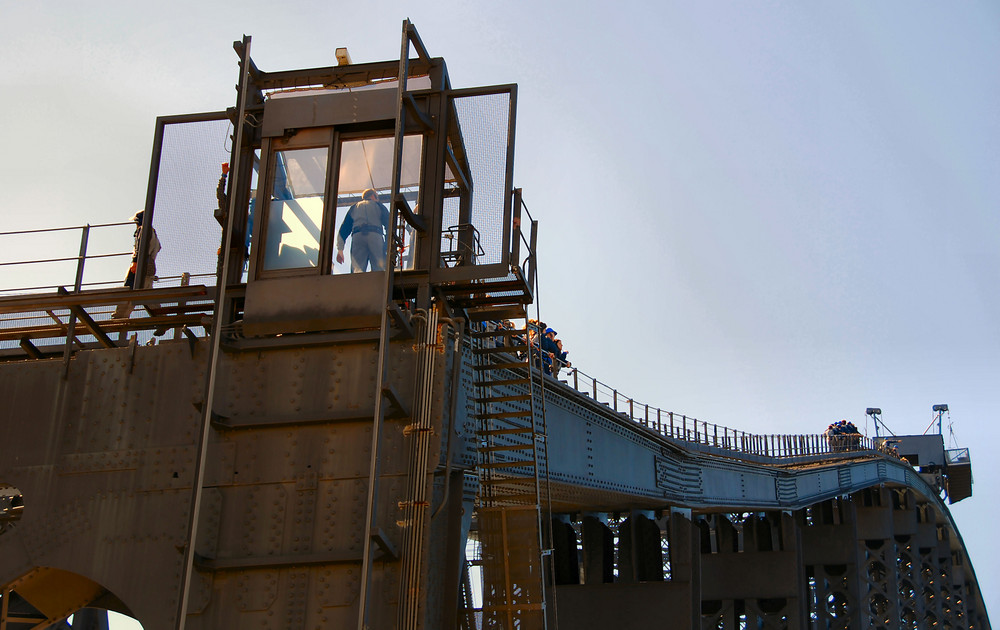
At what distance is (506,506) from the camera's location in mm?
12586

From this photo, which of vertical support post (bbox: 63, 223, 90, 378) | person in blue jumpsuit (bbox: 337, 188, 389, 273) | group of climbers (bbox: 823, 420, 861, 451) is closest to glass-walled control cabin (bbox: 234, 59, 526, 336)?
person in blue jumpsuit (bbox: 337, 188, 389, 273)

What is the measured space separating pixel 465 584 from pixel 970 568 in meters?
56.9

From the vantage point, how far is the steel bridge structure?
442 inches

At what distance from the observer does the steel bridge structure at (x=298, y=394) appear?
11.2 metres

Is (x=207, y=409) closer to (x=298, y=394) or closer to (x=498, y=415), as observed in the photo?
(x=298, y=394)

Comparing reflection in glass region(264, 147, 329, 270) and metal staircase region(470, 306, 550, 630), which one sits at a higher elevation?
reflection in glass region(264, 147, 329, 270)

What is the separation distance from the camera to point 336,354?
12.0 meters

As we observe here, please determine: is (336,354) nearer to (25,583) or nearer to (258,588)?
(258,588)

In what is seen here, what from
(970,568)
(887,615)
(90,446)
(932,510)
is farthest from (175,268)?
(970,568)

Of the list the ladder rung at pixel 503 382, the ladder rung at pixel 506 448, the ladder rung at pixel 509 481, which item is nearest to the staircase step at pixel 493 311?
the ladder rung at pixel 503 382

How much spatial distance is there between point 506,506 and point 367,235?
12.7ft

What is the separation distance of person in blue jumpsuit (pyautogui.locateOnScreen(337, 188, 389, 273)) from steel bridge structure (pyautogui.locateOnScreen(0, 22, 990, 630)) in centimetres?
7

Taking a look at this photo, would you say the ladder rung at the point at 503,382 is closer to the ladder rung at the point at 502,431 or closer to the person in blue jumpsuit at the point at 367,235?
the ladder rung at the point at 502,431

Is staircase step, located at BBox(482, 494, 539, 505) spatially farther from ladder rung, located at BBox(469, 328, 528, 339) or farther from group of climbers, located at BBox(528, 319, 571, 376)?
group of climbers, located at BBox(528, 319, 571, 376)
